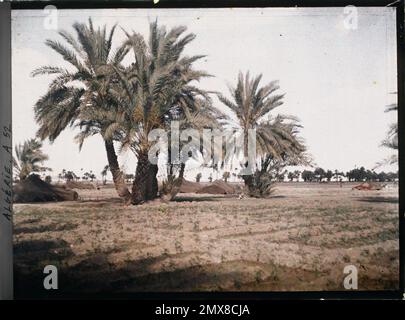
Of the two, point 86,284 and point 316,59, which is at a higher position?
point 316,59

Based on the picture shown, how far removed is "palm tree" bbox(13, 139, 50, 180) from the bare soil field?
37 centimetres

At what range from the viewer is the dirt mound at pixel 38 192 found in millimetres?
5660

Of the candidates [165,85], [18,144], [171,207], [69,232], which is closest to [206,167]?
[171,207]

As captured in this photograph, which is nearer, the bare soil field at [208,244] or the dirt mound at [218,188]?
the bare soil field at [208,244]

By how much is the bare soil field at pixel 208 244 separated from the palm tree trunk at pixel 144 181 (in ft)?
0.35

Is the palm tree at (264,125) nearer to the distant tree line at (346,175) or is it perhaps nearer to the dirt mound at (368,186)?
the distant tree line at (346,175)

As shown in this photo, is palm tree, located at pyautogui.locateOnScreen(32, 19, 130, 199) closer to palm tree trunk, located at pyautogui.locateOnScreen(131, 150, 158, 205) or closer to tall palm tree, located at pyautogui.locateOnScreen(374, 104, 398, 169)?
palm tree trunk, located at pyautogui.locateOnScreen(131, 150, 158, 205)

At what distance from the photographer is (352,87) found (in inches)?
224

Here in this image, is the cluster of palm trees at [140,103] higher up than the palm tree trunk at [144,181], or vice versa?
the cluster of palm trees at [140,103]

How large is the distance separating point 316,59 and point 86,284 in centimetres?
302

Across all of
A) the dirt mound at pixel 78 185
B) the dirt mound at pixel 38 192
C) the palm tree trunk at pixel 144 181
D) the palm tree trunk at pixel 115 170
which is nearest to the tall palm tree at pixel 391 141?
the palm tree trunk at pixel 144 181
